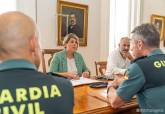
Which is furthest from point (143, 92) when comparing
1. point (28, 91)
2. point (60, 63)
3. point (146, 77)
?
point (60, 63)

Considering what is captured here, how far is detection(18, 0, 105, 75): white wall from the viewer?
3.72 m

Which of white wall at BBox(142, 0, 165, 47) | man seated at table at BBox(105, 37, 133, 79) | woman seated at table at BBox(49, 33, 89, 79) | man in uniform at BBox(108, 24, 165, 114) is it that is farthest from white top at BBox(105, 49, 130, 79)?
white wall at BBox(142, 0, 165, 47)

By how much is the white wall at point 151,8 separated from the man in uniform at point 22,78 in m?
4.90

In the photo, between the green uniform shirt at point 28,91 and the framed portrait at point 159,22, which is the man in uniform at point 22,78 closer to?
the green uniform shirt at point 28,91

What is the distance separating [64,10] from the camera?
4.01 meters

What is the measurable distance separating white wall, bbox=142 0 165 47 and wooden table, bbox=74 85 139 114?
3817mm

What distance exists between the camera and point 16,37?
896 mm

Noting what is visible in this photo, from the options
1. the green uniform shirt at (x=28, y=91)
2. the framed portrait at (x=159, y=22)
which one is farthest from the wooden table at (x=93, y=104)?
the framed portrait at (x=159, y=22)

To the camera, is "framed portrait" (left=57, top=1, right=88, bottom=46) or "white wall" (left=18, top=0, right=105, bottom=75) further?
"framed portrait" (left=57, top=1, right=88, bottom=46)

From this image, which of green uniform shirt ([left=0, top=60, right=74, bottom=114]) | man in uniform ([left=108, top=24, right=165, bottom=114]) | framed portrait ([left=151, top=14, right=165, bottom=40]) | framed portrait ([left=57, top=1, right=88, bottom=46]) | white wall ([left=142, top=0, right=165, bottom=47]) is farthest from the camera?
framed portrait ([left=151, top=14, right=165, bottom=40])

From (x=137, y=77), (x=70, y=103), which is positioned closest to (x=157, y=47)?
(x=137, y=77)

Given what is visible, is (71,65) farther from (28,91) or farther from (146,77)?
(28,91)

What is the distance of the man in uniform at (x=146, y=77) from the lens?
62.4 inches

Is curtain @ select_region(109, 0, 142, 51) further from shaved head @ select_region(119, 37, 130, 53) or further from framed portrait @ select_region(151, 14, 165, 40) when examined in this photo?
shaved head @ select_region(119, 37, 130, 53)
